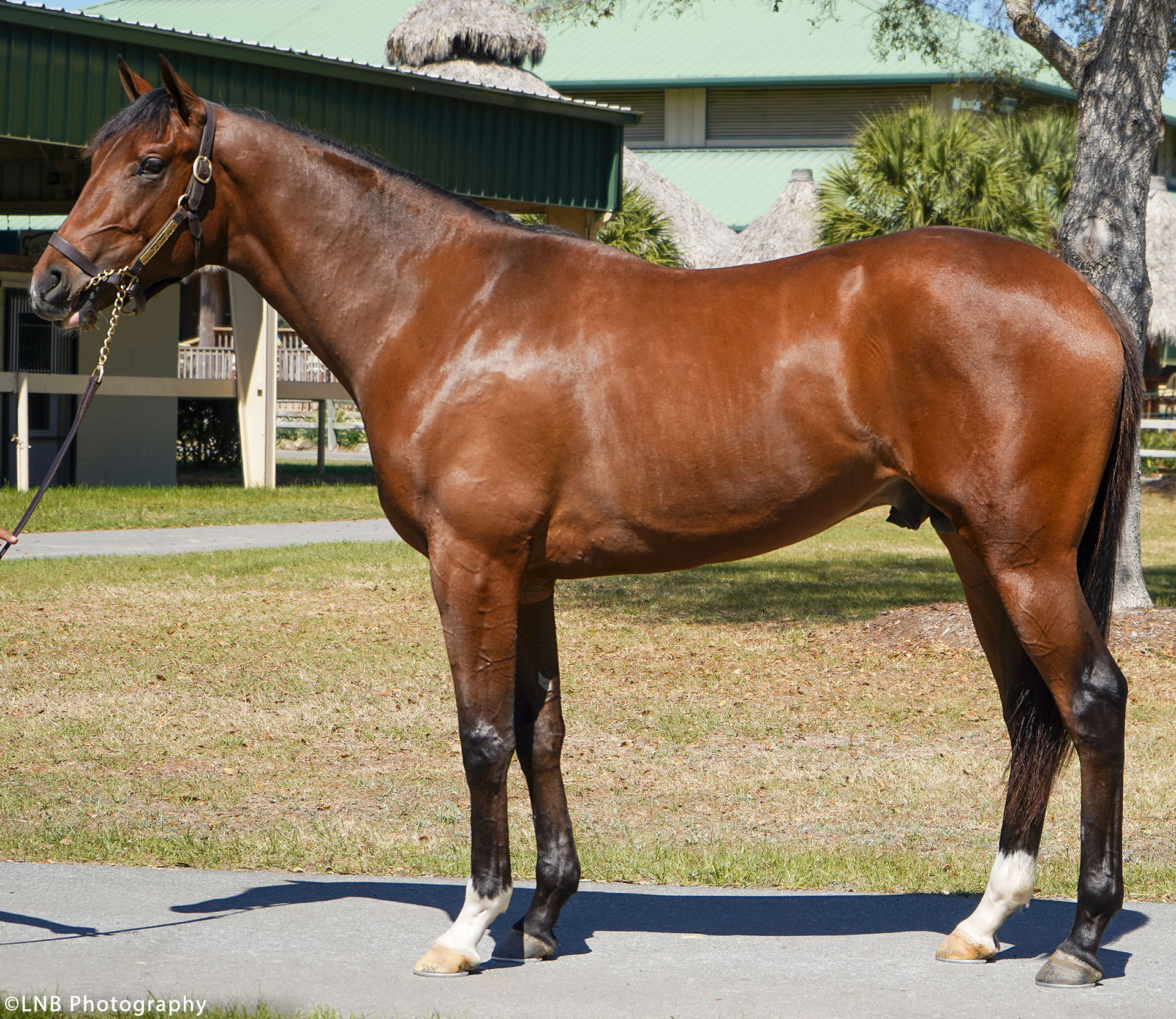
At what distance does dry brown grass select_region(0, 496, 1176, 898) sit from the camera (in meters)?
4.98

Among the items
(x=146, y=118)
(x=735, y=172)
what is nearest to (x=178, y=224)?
(x=146, y=118)

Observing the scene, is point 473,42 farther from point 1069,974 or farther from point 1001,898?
point 1069,974

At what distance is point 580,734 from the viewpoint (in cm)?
690

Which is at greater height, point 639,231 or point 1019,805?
point 639,231

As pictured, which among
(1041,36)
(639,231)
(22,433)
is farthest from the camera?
(639,231)

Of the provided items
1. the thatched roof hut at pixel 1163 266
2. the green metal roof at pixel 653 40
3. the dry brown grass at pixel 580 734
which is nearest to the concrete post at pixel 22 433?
the dry brown grass at pixel 580 734

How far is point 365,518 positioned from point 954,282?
13996 millimetres

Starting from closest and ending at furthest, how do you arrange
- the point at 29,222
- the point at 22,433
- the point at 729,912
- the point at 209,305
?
the point at 729,912 < the point at 22,433 < the point at 29,222 < the point at 209,305

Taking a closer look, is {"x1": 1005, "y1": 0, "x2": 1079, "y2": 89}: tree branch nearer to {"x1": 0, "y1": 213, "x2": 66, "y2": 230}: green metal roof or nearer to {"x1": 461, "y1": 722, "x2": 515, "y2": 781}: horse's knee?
{"x1": 461, "y1": 722, "x2": 515, "y2": 781}: horse's knee

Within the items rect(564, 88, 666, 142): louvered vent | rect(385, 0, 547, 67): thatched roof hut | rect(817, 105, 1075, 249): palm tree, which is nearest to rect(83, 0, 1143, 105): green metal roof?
rect(564, 88, 666, 142): louvered vent

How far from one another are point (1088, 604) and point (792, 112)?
36939 millimetres

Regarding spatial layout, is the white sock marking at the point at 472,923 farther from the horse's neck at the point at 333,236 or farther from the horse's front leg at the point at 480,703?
the horse's neck at the point at 333,236

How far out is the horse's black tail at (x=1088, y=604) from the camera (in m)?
3.68

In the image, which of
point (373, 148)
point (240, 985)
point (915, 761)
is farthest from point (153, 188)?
point (373, 148)
